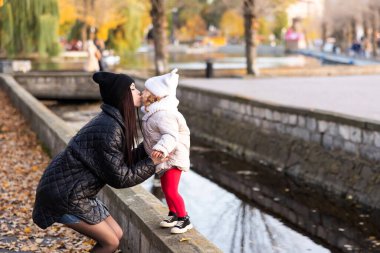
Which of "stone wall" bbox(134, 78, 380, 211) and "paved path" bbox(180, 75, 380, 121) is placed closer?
"stone wall" bbox(134, 78, 380, 211)

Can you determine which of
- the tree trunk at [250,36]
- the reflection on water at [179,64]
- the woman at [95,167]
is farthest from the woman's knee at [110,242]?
the reflection on water at [179,64]

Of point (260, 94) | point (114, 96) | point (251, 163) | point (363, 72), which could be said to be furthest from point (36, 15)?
point (114, 96)

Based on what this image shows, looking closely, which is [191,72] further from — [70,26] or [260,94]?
[70,26]

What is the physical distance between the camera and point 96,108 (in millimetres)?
29781

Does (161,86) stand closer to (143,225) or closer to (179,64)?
(143,225)

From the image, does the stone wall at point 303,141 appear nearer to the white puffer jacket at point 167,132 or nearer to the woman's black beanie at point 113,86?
the white puffer jacket at point 167,132

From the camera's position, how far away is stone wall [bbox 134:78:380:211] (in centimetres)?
1191

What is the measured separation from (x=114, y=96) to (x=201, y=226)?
607 cm

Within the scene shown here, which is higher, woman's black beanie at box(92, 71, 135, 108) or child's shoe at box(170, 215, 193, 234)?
woman's black beanie at box(92, 71, 135, 108)

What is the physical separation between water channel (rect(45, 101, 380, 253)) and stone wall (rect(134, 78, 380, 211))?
316 mm

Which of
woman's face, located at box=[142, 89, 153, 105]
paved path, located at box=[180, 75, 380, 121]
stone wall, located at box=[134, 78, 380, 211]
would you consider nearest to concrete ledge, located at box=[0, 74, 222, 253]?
woman's face, located at box=[142, 89, 153, 105]

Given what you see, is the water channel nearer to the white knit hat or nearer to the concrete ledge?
the concrete ledge

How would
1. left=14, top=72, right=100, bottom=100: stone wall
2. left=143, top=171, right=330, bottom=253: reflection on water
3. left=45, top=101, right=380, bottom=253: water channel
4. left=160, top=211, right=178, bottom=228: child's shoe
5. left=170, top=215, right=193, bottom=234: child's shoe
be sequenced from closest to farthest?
left=170, top=215, right=193, bottom=234: child's shoe < left=160, top=211, right=178, bottom=228: child's shoe < left=143, top=171, right=330, bottom=253: reflection on water < left=45, top=101, right=380, bottom=253: water channel < left=14, top=72, right=100, bottom=100: stone wall

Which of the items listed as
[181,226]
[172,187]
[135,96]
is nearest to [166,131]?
[135,96]
